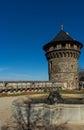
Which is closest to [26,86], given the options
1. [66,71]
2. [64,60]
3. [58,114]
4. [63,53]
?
[66,71]

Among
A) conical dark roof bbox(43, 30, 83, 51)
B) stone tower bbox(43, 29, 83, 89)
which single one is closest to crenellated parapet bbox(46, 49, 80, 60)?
stone tower bbox(43, 29, 83, 89)

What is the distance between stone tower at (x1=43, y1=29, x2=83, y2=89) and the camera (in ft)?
145

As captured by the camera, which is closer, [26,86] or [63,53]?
[26,86]

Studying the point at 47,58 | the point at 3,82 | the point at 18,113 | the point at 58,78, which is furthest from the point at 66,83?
the point at 18,113

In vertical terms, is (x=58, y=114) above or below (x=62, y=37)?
below

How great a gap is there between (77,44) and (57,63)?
605 cm

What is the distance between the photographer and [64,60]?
4466 centimetres

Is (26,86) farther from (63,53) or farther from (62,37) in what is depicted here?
(62,37)

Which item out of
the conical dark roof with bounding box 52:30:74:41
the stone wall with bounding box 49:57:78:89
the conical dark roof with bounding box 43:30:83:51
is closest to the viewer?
the conical dark roof with bounding box 43:30:83:51

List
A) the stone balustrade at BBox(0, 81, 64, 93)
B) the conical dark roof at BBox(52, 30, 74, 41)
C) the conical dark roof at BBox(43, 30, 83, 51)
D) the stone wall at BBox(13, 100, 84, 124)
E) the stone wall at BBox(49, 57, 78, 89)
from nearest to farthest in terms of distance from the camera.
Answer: the stone wall at BBox(13, 100, 84, 124), the stone balustrade at BBox(0, 81, 64, 93), the conical dark roof at BBox(43, 30, 83, 51), the stone wall at BBox(49, 57, 78, 89), the conical dark roof at BBox(52, 30, 74, 41)

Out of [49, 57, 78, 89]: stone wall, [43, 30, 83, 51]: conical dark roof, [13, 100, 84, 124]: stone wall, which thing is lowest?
[13, 100, 84, 124]: stone wall

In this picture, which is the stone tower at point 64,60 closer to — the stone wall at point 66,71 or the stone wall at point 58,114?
the stone wall at point 66,71

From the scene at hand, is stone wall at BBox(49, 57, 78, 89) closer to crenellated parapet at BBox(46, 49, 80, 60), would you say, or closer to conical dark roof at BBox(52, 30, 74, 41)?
crenellated parapet at BBox(46, 49, 80, 60)

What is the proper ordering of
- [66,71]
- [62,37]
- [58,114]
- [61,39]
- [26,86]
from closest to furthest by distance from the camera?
1. [58,114]
2. [26,86]
3. [66,71]
4. [61,39]
5. [62,37]
